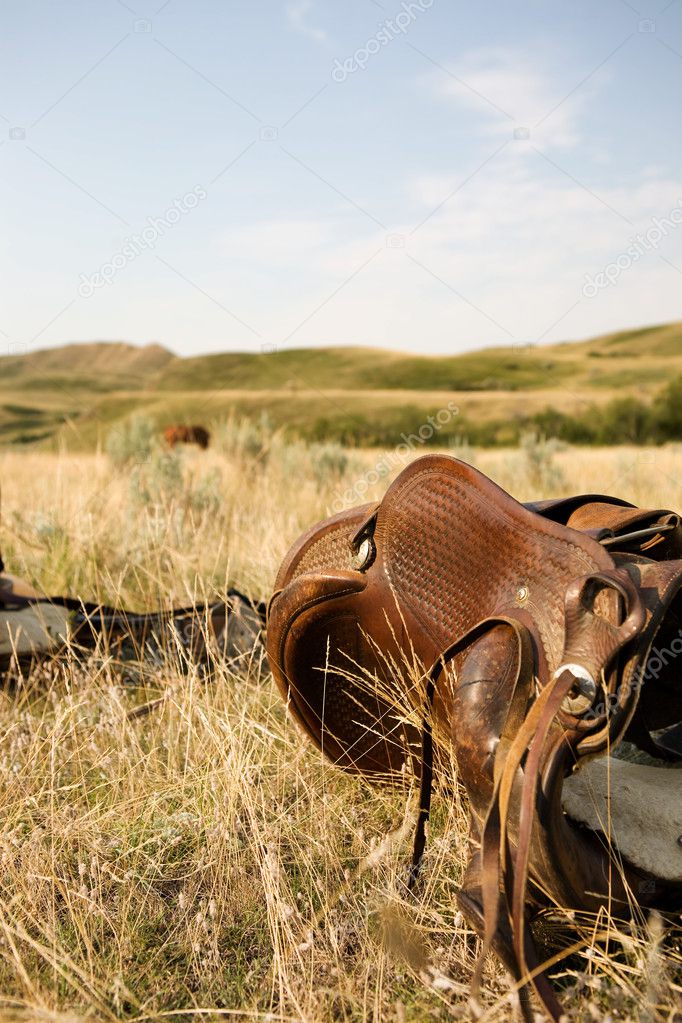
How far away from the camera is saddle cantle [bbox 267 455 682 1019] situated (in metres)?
1.39

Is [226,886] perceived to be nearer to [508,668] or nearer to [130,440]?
[508,668]

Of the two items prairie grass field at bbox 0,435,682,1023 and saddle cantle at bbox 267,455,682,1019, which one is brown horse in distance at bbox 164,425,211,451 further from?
saddle cantle at bbox 267,455,682,1019

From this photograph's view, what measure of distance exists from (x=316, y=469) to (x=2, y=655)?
6071mm

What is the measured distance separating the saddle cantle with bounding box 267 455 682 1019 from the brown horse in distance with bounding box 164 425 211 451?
28.2 feet

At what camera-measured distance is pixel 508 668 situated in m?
1.53

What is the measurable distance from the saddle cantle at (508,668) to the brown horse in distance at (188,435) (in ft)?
28.2

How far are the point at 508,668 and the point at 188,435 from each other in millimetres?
9671

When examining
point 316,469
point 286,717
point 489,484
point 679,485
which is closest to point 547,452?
point 679,485

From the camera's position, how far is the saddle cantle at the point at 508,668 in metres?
1.39

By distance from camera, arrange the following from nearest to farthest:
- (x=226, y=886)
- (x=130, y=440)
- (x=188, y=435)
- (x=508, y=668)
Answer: (x=508, y=668) → (x=226, y=886) → (x=130, y=440) → (x=188, y=435)

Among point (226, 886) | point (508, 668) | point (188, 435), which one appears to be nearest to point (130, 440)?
point (188, 435)

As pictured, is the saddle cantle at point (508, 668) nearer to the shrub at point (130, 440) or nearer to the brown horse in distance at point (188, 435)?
the shrub at point (130, 440)

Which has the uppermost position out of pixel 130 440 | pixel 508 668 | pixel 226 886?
pixel 508 668

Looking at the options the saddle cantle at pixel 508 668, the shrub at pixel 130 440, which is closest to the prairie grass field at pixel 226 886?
the saddle cantle at pixel 508 668
